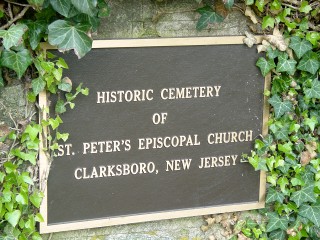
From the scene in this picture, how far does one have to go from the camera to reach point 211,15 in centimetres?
368

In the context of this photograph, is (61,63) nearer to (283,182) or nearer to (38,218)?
(38,218)

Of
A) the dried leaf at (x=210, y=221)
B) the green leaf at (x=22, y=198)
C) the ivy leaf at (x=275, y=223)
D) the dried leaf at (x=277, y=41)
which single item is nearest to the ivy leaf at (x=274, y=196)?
the ivy leaf at (x=275, y=223)

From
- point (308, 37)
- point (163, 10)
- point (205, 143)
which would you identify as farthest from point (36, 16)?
point (308, 37)

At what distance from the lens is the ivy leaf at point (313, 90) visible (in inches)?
155

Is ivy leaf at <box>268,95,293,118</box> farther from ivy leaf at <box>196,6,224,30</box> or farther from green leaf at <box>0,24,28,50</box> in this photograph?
green leaf at <box>0,24,28,50</box>

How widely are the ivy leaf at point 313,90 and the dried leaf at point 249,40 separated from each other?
1.45 ft

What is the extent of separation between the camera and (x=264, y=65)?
3854mm

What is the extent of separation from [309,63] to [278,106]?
0.31m

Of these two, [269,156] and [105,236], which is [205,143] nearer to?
[269,156]

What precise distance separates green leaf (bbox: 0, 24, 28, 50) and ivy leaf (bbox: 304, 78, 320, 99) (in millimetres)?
1718

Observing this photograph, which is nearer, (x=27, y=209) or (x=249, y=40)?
(x=27, y=209)

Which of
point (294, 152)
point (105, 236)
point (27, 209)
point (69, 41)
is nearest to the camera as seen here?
point (69, 41)

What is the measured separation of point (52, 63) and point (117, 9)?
487 mm

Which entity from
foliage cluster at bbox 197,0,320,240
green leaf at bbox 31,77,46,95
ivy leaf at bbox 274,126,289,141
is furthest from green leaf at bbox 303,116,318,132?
green leaf at bbox 31,77,46,95
